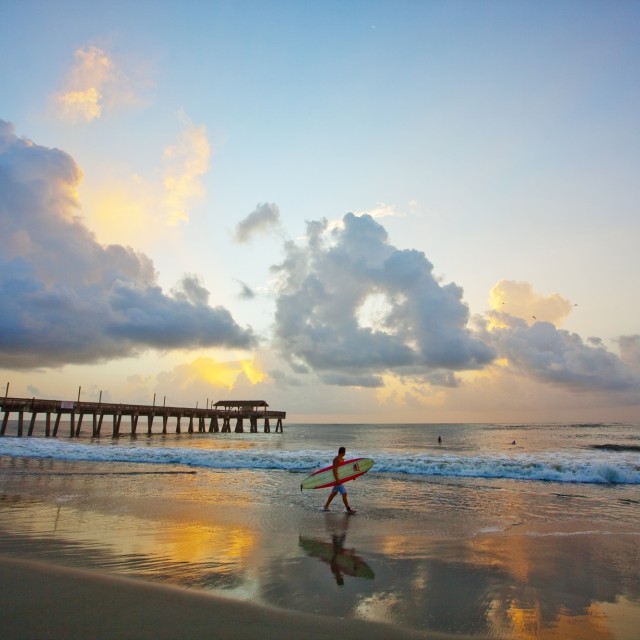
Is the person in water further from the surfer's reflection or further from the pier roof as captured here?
the pier roof

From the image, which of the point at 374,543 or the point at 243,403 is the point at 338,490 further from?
the point at 243,403

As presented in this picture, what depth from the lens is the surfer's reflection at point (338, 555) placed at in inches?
284

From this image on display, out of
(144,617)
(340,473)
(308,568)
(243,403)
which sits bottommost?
(308,568)

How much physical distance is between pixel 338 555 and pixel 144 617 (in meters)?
4.18

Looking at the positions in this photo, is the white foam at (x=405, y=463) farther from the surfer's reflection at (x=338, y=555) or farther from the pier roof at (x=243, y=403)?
the pier roof at (x=243, y=403)

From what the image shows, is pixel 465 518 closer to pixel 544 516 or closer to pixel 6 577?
pixel 544 516

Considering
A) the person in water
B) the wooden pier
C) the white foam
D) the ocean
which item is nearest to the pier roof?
the wooden pier

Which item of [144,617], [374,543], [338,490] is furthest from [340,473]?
[144,617]

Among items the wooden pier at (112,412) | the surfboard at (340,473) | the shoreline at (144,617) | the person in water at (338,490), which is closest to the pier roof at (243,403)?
the wooden pier at (112,412)

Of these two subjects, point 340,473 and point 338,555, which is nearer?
point 338,555

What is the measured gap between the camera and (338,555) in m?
8.37

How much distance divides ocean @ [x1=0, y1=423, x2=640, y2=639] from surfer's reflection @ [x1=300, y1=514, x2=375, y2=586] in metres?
0.04

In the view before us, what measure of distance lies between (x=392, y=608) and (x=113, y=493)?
12462mm

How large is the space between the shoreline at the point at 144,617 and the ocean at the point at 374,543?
1.20ft
